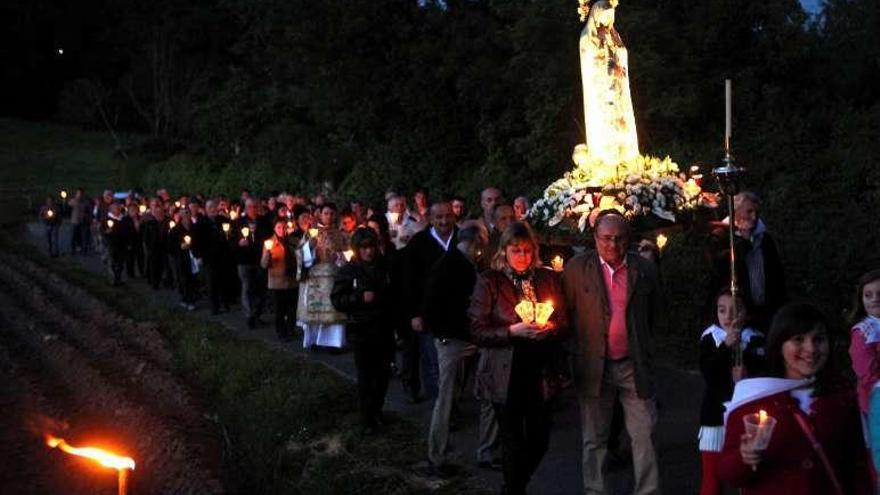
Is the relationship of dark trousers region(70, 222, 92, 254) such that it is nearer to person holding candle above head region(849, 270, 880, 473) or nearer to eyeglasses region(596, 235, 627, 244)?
eyeglasses region(596, 235, 627, 244)

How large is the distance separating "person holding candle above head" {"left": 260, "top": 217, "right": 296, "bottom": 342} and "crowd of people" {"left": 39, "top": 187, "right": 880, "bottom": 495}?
0.54 meters

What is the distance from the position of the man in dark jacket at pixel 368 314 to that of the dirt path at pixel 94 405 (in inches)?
70.6

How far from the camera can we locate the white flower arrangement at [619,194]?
9.33 metres

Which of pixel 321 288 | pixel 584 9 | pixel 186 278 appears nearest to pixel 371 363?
pixel 321 288

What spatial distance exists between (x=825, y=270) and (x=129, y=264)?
16547 mm

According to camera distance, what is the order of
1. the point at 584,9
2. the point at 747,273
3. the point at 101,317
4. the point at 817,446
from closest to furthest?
the point at 817,446 → the point at 747,273 → the point at 584,9 → the point at 101,317

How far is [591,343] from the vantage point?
619cm

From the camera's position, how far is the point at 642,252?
26.4ft

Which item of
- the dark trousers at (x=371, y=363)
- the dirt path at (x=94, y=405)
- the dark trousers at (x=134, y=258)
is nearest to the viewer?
the dark trousers at (x=371, y=363)

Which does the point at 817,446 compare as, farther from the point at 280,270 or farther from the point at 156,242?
the point at 156,242

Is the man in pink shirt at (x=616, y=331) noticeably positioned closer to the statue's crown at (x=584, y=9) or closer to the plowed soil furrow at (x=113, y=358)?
the statue's crown at (x=584, y=9)

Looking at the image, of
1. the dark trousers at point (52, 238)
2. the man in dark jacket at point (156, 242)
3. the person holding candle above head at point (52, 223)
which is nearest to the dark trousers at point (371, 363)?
the man in dark jacket at point (156, 242)

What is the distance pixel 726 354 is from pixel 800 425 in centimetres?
198

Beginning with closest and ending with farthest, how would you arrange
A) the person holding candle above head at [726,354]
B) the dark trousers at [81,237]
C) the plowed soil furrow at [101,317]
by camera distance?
the person holding candle above head at [726,354], the plowed soil furrow at [101,317], the dark trousers at [81,237]
